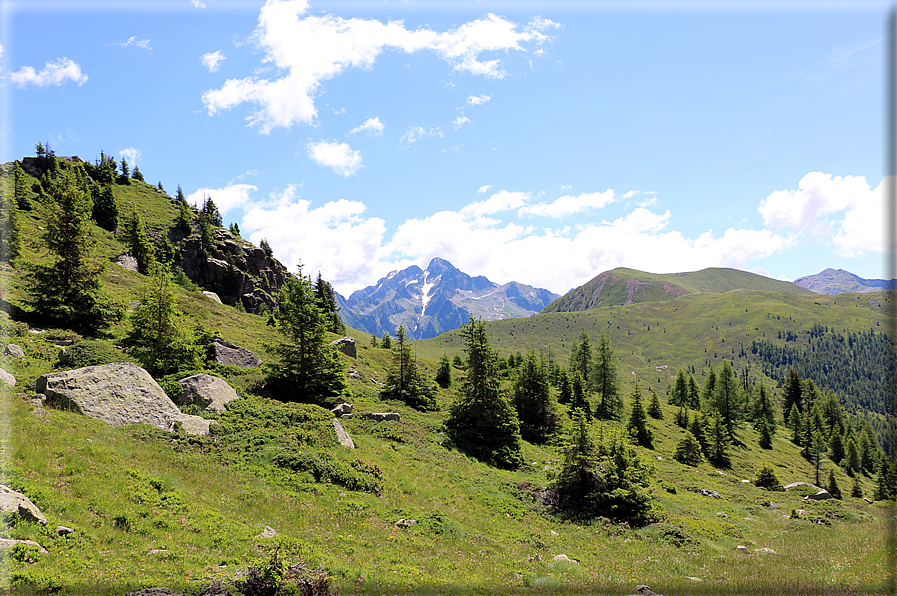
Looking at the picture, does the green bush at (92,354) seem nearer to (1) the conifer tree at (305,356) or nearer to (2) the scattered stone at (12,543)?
(1) the conifer tree at (305,356)

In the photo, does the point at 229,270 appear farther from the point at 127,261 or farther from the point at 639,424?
the point at 639,424

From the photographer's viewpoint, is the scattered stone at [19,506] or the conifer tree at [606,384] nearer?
the scattered stone at [19,506]

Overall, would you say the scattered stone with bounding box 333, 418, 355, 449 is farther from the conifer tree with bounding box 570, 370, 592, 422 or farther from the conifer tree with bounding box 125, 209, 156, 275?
the conifer tree with bounding box 125, 209, 156, 275

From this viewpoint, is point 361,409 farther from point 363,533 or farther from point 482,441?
point 363,533

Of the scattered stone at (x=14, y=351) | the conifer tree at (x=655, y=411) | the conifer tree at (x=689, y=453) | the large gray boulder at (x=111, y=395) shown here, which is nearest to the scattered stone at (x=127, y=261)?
the scattered stone at (x=14, y=351)

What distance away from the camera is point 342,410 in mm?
33469

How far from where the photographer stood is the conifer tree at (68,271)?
29406 mm

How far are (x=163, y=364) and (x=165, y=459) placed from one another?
42.9 ft

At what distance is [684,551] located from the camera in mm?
20344

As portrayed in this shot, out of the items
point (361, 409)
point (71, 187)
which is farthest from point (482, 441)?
point (71, 187)

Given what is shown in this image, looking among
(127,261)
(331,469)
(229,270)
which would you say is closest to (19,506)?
(331,469)

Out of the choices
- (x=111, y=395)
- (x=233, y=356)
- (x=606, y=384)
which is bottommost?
(x=606, y=384)

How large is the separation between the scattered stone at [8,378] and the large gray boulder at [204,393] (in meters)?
7.36

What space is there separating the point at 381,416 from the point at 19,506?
25.7 m
